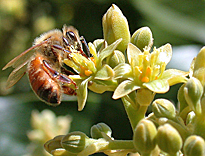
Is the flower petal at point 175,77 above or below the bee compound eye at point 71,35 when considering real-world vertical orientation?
below

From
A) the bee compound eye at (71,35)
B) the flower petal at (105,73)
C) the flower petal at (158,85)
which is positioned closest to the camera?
the flower petal at (158,85)

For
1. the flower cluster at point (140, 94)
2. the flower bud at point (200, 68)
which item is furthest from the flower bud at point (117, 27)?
the flower bud at point (200, 68)

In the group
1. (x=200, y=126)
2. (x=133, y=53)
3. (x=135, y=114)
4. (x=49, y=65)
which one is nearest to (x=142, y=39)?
(x=133, y=53)

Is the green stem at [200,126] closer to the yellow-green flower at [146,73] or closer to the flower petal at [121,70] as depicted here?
the yellow-green flower at [146,73]

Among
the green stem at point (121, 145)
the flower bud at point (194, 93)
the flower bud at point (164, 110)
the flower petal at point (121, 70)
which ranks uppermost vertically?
the flower petal at point (121, 70)

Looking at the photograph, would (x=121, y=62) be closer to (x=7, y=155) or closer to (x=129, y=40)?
(x=129, y=40)

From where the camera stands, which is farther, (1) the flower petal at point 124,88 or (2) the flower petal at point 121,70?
(2) the flower petal at point 121,70
